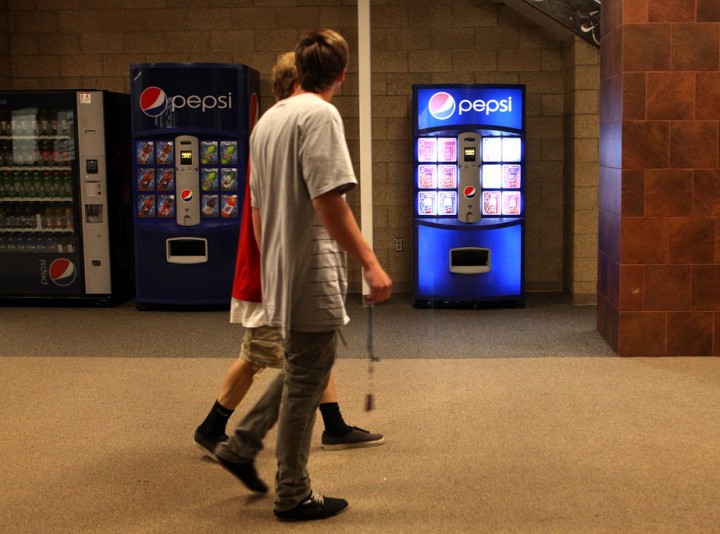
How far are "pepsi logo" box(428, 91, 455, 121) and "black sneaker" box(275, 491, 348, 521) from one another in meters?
4.53

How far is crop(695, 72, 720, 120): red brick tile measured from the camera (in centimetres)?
556

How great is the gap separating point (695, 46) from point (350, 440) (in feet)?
10.2

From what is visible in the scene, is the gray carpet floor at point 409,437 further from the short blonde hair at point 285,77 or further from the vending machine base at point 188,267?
the short blonde hair at point 285,77

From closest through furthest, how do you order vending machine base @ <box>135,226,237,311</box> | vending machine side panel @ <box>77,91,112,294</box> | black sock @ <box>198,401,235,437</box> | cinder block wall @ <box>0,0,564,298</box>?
black sock @ <box>198,401,235,437</box> < vending machine base @ <box>135,226,237,311</box> < vending machine side panel @ <box>77,91,112,294</box> < cinder block wall @ <box>0,0,564,298</box>

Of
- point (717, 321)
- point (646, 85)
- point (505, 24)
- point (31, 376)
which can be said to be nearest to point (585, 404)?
point (717, 321)

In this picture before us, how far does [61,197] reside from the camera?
7805 mm

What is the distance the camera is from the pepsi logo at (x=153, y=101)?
7.34m

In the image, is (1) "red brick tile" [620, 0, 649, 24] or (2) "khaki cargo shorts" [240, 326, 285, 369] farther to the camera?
(1) "red brick tile" [620, 0, 649, 24]

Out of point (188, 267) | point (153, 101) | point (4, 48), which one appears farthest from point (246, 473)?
point (4, 48)

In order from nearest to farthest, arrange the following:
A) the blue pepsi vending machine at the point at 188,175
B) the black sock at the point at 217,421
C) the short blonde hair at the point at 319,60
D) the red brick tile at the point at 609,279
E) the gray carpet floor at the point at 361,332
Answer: the short blonde hair at the point at 319,60 → the black sock at the point at 217,421 → the red brick tile at the point at 609,279 → the gray carpet floor at the point at 361,332 → the blue pepsi vending machine at the point at 188,175

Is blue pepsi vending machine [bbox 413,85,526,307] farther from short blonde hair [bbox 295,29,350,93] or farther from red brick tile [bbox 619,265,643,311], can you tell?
short blonde hair [bbox 295,29,350,93]

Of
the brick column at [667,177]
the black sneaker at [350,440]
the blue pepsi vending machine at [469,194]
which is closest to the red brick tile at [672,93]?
the brick column at [667,177]

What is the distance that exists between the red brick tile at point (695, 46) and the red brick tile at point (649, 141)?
36 cm

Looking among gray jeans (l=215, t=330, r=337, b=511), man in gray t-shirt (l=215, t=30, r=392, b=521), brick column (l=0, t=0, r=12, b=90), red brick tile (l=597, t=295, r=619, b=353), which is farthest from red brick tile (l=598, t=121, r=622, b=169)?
brick column (l=0, t=0, r=12, b=90)
